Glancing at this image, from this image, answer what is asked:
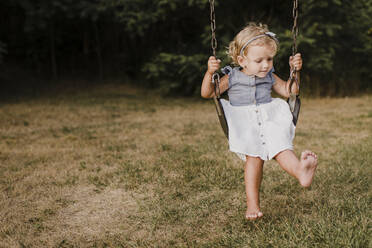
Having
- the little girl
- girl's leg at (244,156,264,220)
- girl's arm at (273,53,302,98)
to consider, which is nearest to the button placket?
the little girl

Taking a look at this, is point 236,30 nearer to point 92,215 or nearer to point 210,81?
point 210,81

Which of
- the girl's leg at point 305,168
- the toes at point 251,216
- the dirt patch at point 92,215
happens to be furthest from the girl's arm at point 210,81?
the dirt patch at point 92,215

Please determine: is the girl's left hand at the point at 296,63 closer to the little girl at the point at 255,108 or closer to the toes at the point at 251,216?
the little girl at the point at 255,108

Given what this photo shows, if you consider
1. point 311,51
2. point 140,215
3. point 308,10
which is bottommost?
point 140,215

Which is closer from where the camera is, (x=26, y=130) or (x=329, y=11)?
(x=26, y=130)

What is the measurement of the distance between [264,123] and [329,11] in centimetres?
796

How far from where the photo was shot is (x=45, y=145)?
5453mm

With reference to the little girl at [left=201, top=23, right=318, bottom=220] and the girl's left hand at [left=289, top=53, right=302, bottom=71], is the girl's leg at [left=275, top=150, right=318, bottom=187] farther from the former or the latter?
the girl's left hand at [left=289, top=53, right=302, bottom=71]

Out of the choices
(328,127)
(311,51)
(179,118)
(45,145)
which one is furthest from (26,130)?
(311,51)

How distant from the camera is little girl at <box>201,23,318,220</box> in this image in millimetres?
2510

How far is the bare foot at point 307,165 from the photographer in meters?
2.23

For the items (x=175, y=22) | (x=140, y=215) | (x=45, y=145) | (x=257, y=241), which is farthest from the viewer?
(x=175, y=22)

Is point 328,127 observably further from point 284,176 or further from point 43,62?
point 43,62

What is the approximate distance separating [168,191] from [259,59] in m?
1.48
